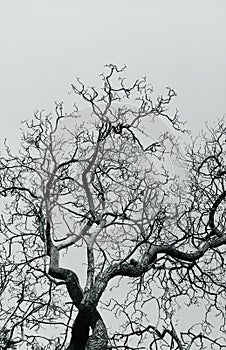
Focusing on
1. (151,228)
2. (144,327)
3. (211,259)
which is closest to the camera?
(151,228)

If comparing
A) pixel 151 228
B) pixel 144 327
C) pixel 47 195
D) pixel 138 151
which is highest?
pixel 138 151

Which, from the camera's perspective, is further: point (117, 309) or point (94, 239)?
point (117, 309)

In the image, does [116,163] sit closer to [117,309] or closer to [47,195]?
[47,195]

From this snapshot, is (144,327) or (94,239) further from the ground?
(94,239)

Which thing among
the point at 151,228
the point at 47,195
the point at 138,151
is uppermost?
the point at 138,151

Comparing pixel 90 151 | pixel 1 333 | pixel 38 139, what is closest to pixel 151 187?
pixel 90 151

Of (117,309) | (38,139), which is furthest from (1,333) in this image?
(38,139)

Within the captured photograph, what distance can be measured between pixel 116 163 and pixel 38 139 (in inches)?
32.3

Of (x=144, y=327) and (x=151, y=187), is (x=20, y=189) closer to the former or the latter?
(x=151, y=187)

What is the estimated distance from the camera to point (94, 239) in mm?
6504

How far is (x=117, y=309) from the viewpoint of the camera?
693 cm

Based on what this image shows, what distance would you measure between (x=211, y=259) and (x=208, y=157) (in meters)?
1.08

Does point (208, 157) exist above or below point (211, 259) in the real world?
above

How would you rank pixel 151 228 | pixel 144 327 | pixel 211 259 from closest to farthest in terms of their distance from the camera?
pixel 151 228, pixel 144 327, pixel 211 259
